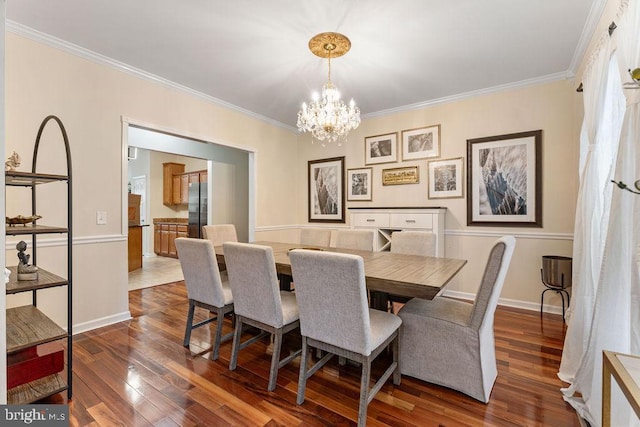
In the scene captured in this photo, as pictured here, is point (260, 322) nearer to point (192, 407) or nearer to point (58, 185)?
point (192, 407)

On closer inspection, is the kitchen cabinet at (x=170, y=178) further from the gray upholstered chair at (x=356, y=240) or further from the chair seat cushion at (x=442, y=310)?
the chair seat cushion at (x=442, y=310)

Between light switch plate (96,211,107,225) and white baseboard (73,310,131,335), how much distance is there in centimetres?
94

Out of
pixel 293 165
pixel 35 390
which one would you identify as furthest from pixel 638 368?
pixel 293 165

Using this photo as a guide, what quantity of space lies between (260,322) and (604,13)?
10.9ft

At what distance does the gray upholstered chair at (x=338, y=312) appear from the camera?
149 cm

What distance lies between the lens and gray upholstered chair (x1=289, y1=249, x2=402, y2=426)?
1.49m

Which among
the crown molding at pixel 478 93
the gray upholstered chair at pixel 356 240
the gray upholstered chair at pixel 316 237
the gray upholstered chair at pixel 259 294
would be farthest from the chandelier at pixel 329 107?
the crown molding at pixel 478 93

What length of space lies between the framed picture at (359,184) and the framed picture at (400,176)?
26 centimetres

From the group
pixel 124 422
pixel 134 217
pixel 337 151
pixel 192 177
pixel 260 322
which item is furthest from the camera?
pixel 192 177

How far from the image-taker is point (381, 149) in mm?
4371

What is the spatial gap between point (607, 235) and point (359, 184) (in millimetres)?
3246

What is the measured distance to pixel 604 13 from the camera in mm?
2113

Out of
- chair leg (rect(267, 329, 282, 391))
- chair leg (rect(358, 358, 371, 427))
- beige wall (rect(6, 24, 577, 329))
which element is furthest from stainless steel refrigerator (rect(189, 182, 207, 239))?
chair leg (rect(358, 358, 371, 427))

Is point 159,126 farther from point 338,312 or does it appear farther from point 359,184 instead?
point 338,312
